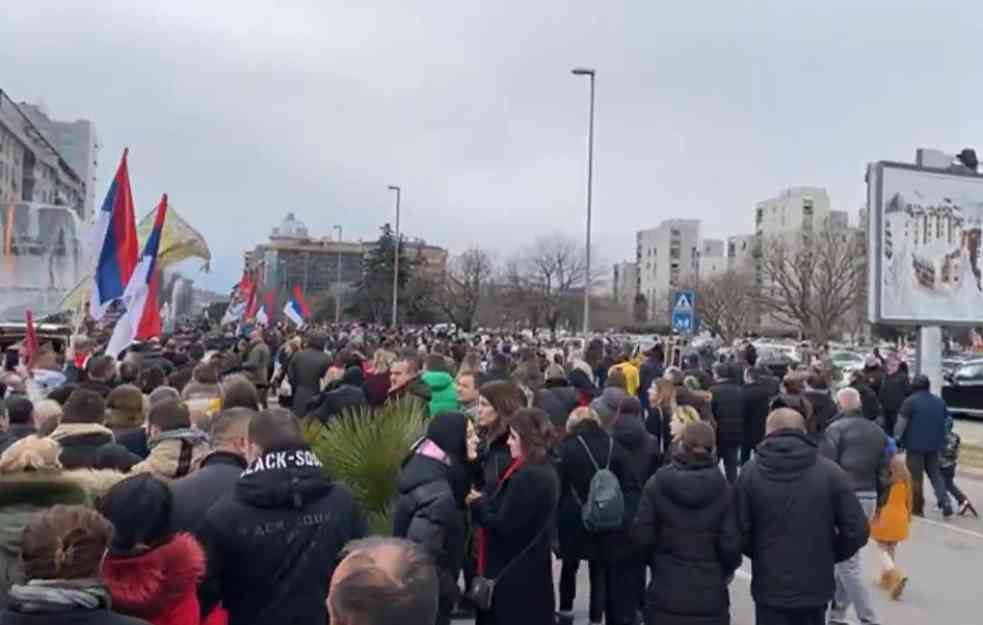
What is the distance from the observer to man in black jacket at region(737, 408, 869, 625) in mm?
5527

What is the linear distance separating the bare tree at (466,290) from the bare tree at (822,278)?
2769 cm

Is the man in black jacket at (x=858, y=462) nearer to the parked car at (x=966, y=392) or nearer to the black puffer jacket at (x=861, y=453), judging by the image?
the black puffer jacket at (x=861, y=453)

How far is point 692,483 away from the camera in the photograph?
5.45 metres

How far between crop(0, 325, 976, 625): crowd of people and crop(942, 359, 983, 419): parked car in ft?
71.2

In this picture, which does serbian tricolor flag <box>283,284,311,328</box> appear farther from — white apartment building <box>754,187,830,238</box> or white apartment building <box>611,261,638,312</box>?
white apartment building <box>611,261,638,312</box>

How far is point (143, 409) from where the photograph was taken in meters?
6.57

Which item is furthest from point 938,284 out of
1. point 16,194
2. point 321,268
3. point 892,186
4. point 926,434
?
point 321,268

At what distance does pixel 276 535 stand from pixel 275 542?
0.03m

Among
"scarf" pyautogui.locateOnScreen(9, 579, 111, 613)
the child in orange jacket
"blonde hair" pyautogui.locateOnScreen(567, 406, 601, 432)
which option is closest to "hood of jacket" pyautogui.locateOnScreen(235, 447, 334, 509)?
"scarf" pyautogui.locateOnScreen(9, 579, 111, 613)

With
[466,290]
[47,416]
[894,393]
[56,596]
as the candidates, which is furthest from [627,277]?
[56,596]

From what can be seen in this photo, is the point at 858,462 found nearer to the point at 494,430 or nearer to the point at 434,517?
the point at 494,430

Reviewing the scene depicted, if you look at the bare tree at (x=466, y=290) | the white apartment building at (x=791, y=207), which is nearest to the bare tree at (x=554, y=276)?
the bare tree at (x=466, y=290)

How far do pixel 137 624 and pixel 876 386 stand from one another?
52.1ft

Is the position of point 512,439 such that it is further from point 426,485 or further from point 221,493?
point 221,493
